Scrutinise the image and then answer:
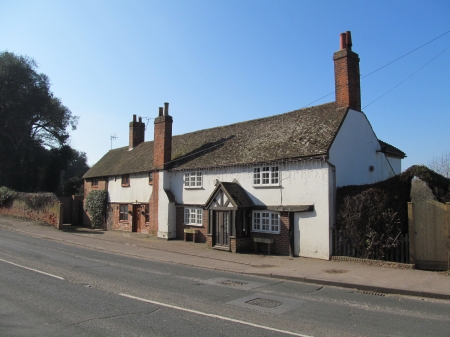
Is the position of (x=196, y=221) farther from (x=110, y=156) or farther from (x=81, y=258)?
(x=110, y=156)

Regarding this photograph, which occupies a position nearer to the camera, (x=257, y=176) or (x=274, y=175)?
(x=274, y=175)

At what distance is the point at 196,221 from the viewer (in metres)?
21.5

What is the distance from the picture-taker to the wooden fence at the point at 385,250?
43.2 feet

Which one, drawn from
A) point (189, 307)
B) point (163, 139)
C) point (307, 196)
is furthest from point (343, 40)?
point (189, 307)

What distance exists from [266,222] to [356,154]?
5.73 meters

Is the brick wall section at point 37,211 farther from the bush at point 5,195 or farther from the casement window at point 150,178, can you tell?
the casement window at point 150,178

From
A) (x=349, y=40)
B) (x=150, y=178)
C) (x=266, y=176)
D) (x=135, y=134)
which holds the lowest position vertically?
(x=266, y=176)

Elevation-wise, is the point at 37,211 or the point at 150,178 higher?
the point at 150,178

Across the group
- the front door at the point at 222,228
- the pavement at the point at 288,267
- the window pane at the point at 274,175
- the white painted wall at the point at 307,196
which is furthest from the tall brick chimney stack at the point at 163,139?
the window pane at the point at 274,175

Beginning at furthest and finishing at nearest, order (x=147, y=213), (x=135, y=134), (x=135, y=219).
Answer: (x=135, y=134) → (x=135, y=219) → (x=147, y=213)

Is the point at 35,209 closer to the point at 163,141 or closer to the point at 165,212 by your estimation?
the point at 165,212

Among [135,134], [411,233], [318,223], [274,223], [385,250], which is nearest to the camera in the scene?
[411,233]

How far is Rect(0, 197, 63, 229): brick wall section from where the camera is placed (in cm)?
2658

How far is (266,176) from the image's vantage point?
1772 cm
